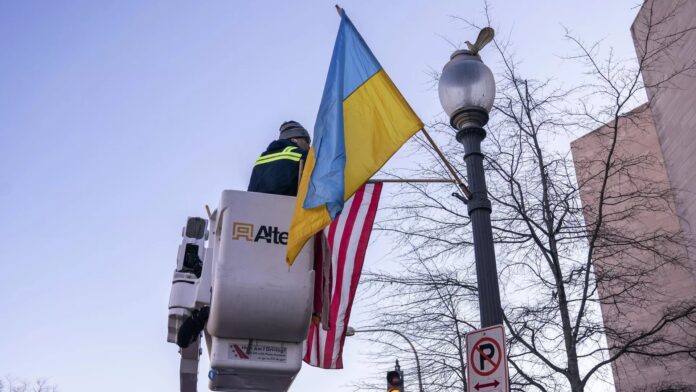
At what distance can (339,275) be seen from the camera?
5469 mm

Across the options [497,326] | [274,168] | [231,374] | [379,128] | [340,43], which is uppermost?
[340,43]

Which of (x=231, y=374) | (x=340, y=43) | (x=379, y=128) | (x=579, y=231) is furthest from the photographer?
(x=579, y=231)

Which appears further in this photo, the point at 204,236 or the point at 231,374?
the point at 204,236

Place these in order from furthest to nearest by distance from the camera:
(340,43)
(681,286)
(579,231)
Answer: (681,286), (579,231), (340,43)

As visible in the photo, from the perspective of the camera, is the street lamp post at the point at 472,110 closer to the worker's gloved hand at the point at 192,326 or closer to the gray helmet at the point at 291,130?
the gray helmet at the point at 291,130

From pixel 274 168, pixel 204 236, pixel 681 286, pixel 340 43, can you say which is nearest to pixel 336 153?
pixel 274 168

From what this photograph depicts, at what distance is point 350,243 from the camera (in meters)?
5.63

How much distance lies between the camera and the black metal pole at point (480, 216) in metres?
5.37

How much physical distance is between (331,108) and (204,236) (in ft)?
4.60

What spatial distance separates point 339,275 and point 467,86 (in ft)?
6.58

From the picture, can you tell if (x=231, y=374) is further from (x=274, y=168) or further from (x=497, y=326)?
(x=497, y=326)

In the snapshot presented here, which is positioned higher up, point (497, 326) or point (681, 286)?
point (681, 286)

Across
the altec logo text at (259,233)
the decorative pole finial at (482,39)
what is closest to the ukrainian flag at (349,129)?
the altec logo text at (259,233)

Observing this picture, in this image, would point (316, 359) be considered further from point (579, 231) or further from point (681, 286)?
point (681, 286)
